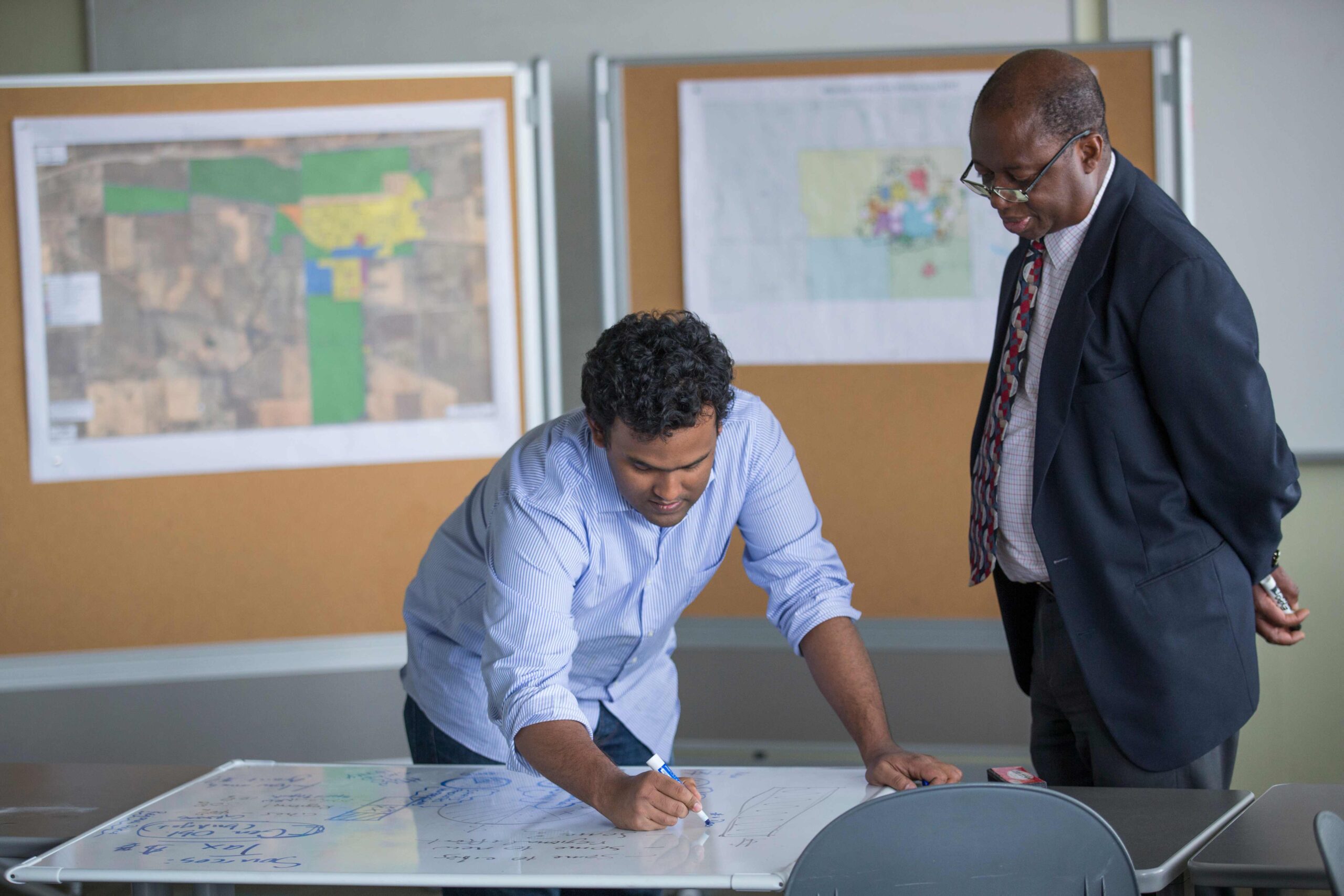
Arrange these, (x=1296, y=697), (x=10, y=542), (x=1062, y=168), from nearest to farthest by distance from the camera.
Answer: (x=1062, y=168), (x=10, y=542), (x=1296, y=697)

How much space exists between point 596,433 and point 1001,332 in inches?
27.1

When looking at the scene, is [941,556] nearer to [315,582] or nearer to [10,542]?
[315,582]

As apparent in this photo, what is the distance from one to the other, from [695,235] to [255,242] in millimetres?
1071

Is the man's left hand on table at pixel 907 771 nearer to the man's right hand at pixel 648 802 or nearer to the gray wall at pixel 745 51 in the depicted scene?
the man's right hand at pixel 648 802

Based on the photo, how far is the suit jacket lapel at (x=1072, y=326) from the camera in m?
1.63

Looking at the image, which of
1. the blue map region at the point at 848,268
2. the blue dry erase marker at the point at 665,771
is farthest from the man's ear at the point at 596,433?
the blue map region at the point at 848,268

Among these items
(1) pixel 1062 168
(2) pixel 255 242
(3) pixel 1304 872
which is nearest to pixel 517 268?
(2) pixel 255 242

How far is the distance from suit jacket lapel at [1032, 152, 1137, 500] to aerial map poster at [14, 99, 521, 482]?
155cm

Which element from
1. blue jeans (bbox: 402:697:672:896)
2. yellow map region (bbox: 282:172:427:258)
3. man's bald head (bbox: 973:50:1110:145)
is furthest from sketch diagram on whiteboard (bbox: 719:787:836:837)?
yellow map region (bbox: 282:172:427:258)

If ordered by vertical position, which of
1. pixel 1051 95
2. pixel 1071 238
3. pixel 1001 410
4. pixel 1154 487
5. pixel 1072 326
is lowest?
pixel 1154 487

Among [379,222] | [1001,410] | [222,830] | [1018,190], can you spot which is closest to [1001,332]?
[1001,410]

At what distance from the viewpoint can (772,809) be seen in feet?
5.05

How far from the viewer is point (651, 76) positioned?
115 inches

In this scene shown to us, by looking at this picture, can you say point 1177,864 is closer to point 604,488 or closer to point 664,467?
point 664,467
